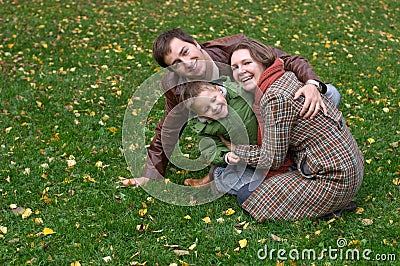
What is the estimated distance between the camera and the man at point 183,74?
141 inches

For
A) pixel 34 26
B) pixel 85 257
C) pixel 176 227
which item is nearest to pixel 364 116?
pixel 176 227

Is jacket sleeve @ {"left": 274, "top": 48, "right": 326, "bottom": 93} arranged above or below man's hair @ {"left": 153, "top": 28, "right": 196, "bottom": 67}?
below

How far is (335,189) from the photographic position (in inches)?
135

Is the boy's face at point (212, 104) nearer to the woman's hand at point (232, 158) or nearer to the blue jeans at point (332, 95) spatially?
the woman's hand at point (232, 158)

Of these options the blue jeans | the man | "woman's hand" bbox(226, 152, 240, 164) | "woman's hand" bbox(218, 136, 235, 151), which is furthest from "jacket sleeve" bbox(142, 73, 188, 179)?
the blue jeans

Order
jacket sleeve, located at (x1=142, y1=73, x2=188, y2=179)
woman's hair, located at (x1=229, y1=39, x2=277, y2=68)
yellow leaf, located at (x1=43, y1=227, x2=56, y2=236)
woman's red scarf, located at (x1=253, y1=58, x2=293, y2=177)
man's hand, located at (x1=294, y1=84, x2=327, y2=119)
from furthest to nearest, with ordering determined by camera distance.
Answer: jacket sleeve, located at (x1=142, y1=73, x2=188, y2=179) < yellow leaf, located at (x1=43, y1=227, x2=56, y2=236) < woman's hair, located at (x1=229, y1=39, x2=277, y2=68) < woman's red scarf, located at (x1=253, y1=58, x2=293, y2=177) < man's hand, located at (x1=294, y1=84, x2=327, y2=119)

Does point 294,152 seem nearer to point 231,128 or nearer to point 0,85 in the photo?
point 231,128

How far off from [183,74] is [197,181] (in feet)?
3.11

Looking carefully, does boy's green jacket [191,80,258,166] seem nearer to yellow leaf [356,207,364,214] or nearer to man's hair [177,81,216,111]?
man's hair [177,81,216,111]

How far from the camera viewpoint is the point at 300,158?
3523 mm

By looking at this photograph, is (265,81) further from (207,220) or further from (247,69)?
(207,220)

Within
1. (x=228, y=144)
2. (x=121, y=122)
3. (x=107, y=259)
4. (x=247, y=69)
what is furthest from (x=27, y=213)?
(x=247, y=69)

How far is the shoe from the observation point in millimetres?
4223

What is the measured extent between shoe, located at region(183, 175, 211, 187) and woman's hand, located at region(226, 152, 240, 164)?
60 cm
